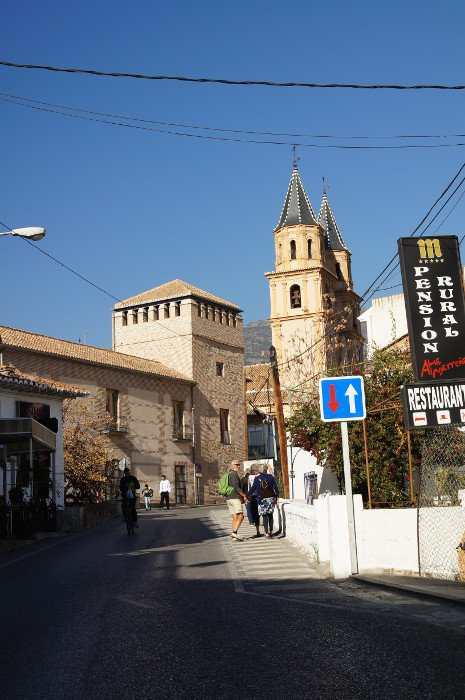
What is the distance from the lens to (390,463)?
1767 centimetres

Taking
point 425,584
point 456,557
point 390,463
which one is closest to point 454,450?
point 456,557

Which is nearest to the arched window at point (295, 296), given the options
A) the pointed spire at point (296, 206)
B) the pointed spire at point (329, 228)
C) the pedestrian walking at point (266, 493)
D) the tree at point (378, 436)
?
the pointed spire at point (296, 206)

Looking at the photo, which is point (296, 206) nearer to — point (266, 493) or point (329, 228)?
point (329, 228)

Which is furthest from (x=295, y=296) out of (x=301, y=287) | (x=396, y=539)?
(x=396, y=539)

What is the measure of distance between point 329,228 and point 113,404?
38413 millimetres

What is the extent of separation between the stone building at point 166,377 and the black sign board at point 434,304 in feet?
99.8

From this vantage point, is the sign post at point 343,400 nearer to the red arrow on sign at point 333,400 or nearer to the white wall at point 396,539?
the red arrow on sign at point 333,400

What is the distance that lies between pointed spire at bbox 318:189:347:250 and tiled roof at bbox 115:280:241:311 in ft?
65.0

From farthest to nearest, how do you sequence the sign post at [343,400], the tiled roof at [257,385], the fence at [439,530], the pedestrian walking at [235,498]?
the tiled roof at [257,385], the pedestrian walking at [235,498], the sign post at [343,400], the fence at [439,530]

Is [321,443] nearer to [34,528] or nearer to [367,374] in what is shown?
[367,374]

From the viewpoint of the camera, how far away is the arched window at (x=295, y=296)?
68.6m

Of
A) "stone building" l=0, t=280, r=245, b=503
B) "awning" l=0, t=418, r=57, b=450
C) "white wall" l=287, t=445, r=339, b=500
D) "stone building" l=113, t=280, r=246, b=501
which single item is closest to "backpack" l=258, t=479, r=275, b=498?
"awning" l=0, t=418, r=57, b=450

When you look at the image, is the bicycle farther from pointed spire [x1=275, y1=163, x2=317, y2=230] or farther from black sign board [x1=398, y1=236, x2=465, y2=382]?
pointed spire [x1=275, y1=163, x2=317, y2=230]

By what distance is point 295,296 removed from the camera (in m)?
68.9
